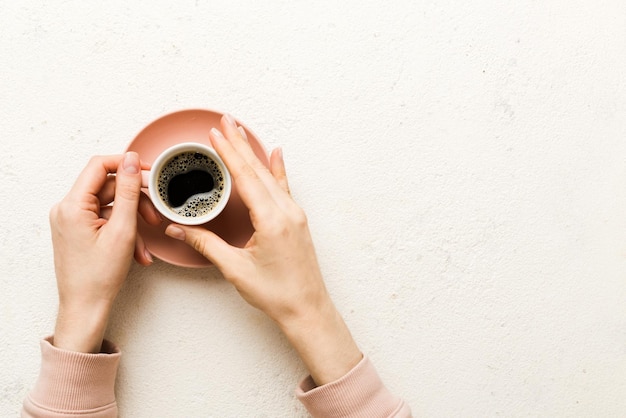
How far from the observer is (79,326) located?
0.74m

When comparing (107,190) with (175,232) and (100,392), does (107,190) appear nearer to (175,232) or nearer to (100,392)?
(175,232)

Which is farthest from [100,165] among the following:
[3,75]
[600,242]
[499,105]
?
[600,242]

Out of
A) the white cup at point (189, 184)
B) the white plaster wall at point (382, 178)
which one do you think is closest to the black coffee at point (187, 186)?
the white cup at point (189, 184)

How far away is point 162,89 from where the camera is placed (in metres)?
0.83

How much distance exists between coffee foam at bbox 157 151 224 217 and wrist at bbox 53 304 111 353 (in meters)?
0.17

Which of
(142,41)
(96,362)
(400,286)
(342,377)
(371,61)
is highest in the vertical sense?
(371,61)

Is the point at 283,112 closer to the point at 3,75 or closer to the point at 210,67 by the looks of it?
the point at 210,67

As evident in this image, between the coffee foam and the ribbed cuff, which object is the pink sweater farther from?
the coffee foam

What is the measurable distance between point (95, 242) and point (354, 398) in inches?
15.6

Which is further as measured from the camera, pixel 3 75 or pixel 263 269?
pixel 3 75

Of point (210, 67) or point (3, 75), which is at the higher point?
point (210, 67)

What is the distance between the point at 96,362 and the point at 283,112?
439mm

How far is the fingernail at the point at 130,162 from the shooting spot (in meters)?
0.69

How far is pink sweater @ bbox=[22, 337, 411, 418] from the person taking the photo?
0.72 m
